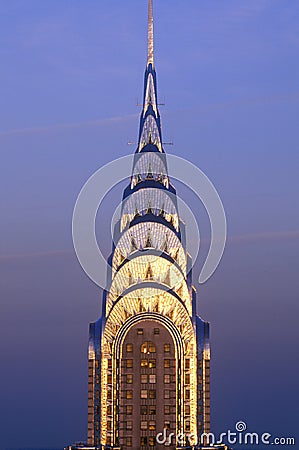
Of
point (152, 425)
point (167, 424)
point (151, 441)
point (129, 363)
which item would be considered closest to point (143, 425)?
point (152, 425)

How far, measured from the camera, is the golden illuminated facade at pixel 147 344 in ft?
453

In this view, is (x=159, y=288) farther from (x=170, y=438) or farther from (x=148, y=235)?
(x=170, y=438)

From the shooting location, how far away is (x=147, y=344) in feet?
460

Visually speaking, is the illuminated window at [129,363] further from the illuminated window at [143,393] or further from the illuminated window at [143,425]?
the illuminated window at [143,425]

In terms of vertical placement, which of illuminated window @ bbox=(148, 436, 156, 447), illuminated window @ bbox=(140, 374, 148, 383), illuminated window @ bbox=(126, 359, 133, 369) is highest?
illuminated window @ bbox=(126, 359, 133, 369)

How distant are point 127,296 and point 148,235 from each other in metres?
10.6

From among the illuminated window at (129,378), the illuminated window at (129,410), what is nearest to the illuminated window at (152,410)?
the illuminated window at (129,410)

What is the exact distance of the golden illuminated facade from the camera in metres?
138

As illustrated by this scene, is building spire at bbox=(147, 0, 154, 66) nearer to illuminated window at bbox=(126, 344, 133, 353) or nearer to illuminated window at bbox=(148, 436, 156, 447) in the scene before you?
illuminated window at bbox=(126, 344, 133, 353)

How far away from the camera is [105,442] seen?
138250 mm

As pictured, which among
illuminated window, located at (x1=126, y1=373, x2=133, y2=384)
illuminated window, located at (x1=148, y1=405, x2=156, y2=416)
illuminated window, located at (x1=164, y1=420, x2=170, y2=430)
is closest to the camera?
illuminated window, located at (x1=164, y1=420, x2=170, y2=430)

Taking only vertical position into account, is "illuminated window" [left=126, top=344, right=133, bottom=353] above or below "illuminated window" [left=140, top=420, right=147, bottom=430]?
above

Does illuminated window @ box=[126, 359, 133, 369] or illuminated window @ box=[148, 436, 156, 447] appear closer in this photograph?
illuminated window @ box=[148, 436, 156, 447]

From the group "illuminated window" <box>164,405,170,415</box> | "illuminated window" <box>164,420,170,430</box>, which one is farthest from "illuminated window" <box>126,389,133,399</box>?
"illuminated window" <box>164,420,170,430</box>
